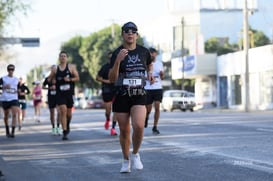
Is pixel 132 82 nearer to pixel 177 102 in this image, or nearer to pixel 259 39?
pixel 177 102

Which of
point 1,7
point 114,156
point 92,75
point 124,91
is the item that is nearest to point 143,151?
point 114,156

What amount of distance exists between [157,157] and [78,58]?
85.5m

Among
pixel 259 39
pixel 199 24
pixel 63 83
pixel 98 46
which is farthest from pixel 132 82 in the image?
pixel 98 46

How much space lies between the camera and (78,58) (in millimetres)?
95938

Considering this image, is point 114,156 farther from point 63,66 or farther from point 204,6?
point 204,6

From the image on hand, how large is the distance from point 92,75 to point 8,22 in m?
53.5

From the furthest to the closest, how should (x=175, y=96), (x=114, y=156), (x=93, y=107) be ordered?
1. (x=93, y=107)
2. (x=175, y=96)
3. (x=114, y=156)

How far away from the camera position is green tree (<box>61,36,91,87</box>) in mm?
93812

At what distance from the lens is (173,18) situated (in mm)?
80312

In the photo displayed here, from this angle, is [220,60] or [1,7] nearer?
[1,7]

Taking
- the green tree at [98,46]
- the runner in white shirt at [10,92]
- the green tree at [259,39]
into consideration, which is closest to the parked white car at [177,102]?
the green tree at [259,39]

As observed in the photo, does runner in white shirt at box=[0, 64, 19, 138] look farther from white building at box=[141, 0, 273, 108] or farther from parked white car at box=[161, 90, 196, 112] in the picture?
white building at box=[141, 0, 273, 108]

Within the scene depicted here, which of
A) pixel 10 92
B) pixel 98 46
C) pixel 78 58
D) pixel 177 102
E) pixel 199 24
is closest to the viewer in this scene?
pixel 10 92

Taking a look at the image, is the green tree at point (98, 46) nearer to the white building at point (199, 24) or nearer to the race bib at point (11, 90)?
the white building at point (199, 24)
